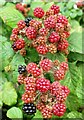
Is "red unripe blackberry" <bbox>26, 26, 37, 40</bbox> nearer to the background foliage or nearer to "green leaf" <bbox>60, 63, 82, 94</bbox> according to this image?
the background foliage

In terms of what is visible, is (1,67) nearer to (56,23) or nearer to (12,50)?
(12,50)

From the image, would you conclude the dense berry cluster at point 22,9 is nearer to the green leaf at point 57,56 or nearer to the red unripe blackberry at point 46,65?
the green leaf at point 57,56

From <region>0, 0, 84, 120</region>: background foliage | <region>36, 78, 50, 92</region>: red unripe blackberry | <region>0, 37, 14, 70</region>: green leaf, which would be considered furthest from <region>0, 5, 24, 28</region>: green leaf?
<region>36, 78, 50, 92</region>: red unripe blackberry

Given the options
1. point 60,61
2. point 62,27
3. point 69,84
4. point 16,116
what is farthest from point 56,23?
point 16,116

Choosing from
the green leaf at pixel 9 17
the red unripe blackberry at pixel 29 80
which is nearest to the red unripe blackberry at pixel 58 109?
the red unripe blackberry at pixel 29 80

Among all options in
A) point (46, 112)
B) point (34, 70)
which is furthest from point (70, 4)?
point (46, 112)
